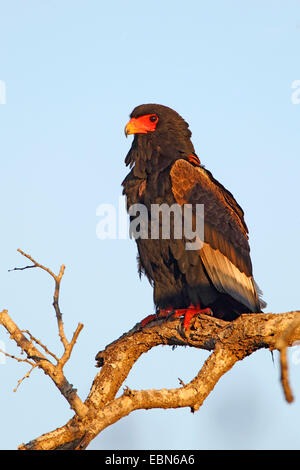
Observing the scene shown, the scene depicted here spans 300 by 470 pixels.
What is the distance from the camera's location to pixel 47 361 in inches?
208

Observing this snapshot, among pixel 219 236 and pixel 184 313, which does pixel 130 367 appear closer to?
pixel 184 313

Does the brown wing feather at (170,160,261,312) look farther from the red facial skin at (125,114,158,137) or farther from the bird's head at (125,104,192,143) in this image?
the red facial skin at (125,114,158,137)

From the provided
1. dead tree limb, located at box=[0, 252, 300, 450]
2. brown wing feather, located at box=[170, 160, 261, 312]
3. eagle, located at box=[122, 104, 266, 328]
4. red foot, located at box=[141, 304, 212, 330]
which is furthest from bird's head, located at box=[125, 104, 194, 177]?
dead tree limb, located at box=[0, 252, 300, 450]

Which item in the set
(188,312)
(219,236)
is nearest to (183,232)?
(219,236)

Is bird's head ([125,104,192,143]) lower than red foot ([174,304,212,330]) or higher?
higher

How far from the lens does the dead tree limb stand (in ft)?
17.1

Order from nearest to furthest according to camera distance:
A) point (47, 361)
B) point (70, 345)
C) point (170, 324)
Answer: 1. point (70, 345)
2. point (47, 361)
3. point (170, 324)

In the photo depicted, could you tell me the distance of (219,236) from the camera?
7.56 metres

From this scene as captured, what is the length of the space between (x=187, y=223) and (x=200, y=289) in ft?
2.56

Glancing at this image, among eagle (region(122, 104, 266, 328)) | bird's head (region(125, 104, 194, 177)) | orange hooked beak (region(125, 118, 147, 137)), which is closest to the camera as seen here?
eagle (region(122, 104, 266, 328))

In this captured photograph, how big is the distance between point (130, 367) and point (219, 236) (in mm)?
1892
